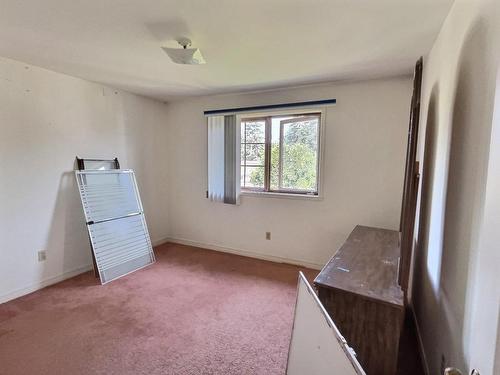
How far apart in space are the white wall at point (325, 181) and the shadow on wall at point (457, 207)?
1128mm

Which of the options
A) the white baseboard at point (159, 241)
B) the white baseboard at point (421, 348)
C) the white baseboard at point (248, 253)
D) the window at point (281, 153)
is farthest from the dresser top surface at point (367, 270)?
the white baseboard at point (159, 241)

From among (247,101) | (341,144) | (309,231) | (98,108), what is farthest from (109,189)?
(341,144)

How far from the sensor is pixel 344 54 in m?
2.34

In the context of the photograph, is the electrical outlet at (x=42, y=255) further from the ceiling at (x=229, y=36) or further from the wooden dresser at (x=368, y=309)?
the wooden dresser at (x=368, y=309)

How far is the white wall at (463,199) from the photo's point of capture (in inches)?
27.9

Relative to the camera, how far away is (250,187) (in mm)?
3865

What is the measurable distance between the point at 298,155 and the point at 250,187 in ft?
2.69

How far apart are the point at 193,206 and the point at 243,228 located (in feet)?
2.98

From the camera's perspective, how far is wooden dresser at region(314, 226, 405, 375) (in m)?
1.35

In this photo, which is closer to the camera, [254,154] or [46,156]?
[46,156]

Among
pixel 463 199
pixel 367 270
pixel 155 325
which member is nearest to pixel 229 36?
pixel 463 199

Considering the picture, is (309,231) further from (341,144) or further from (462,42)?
(462,42)

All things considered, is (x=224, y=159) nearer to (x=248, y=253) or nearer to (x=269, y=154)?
(x=269, y=154)

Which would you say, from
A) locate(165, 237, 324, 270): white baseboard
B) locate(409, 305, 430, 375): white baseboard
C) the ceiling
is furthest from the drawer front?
locate(165, 237, 324, 270): white baseboard
